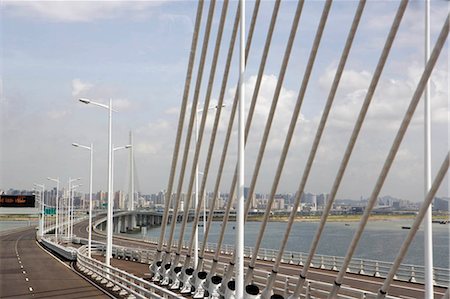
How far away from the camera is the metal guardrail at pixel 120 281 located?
2038 centimetres

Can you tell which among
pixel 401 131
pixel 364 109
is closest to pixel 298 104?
pixel 364 109

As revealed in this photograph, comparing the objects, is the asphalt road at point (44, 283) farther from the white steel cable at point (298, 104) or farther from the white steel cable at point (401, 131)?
the white steel cable at point (401, 131)

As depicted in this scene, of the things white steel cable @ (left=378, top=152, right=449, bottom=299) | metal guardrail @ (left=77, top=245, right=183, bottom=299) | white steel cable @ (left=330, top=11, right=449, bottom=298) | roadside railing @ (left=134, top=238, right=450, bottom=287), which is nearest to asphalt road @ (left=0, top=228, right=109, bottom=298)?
metal guardrail @ (left=77, top=245, right=183, bottom=299)

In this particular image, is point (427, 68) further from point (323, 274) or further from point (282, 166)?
point (323, 274)

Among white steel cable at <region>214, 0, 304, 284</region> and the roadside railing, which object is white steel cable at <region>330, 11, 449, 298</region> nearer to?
white steel cable at <region>214, 0, 304, 284</region>

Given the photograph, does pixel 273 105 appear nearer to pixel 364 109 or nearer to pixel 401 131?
pixel 364 109

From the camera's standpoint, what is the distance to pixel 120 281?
1037 inches

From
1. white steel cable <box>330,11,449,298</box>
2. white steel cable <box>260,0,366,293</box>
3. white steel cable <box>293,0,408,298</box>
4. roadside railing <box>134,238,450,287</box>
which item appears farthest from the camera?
roadside railing <box>134,238,450,287</box>

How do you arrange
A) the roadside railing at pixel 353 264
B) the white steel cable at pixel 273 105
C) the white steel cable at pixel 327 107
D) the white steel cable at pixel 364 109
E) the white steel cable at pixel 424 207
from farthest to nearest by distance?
the roadside railing at pixel 353 264, the white steel cable at pixel 273 105, the white steel cable at pixel 327 107, the white steel cable at pixel 364 109, the white steel cable at pixel 424 207

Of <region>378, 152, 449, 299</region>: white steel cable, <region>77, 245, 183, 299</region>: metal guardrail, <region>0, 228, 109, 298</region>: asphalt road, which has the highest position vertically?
<region>378, 152, 449, 299</region>: white steel cable

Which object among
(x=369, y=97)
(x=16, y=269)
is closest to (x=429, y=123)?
(x=369, y=97)

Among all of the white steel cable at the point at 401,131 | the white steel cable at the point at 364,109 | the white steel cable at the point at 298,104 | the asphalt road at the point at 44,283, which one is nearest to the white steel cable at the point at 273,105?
the white steel cable at the point at 298,104

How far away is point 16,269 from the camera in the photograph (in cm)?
4112

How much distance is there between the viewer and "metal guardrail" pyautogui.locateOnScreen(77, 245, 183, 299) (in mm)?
20375
